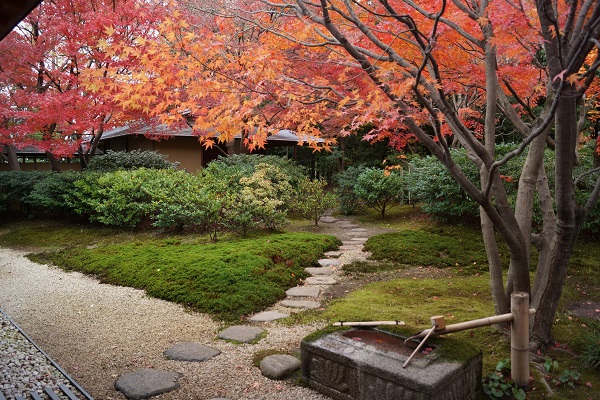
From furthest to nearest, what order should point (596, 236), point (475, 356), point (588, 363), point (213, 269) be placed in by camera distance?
point (596, 236) → point (213, 269) → point (588, 363) → point (475, 356)

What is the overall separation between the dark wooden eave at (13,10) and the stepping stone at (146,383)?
2.66 metres

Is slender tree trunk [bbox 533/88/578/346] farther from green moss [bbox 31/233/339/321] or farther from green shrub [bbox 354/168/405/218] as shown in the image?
green shrub [bbox 354/168/405/218]

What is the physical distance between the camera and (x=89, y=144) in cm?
1448

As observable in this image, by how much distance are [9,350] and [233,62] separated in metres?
3.60

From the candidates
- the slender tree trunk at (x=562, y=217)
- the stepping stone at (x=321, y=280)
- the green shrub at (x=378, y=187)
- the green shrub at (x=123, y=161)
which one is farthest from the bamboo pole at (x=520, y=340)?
the green shrub at (x=123, y=161)

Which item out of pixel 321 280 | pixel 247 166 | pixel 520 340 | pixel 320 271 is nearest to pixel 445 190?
pixel 320 271

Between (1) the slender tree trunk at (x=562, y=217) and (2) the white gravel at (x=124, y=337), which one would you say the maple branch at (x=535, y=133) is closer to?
(1) the slender tree trunk at (x=562, y=217)

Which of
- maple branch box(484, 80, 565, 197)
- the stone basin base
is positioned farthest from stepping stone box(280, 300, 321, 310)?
maple branch box(484, 80, 565, 197)

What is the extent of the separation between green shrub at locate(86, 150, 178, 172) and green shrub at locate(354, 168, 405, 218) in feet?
20.3

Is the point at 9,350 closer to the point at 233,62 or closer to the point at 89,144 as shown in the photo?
the point at 233,62

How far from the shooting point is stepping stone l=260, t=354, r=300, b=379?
3598 millimetres

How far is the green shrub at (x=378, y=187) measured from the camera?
37.4 ft

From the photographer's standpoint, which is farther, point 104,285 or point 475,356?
point 104,285

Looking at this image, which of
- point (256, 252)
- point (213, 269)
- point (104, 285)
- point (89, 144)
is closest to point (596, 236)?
point (256, 252)
